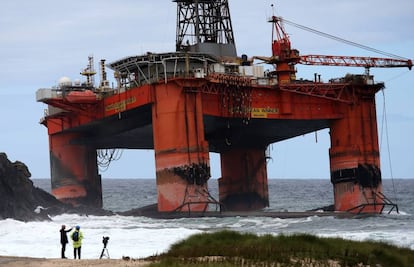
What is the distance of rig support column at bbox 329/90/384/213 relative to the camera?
72688 millimetres

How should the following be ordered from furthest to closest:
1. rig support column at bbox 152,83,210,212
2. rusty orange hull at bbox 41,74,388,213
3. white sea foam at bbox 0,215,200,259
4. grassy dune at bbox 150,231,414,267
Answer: rusty orange hull at bbox 41,74,388,213 < rig support column at bbox 152,83,210,212 < white sea foam at bbox 0,215,200,259 < grassy dune at bbox 150,231,414,267

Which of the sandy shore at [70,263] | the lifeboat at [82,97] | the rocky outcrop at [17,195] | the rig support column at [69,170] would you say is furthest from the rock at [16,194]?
the sandy shore at [70,263]

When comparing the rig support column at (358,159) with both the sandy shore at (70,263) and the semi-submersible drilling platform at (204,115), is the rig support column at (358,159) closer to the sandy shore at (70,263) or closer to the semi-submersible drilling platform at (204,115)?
the semi-submersible drilling platform at (204,115)

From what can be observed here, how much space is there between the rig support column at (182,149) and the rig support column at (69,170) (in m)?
17.8

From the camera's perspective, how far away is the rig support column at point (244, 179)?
87.6m

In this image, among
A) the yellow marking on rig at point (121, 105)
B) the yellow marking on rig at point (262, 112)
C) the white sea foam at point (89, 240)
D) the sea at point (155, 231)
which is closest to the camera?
the white sea foam at point (89, 240)

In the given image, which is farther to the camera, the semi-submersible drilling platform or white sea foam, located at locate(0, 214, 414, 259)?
the semi-submersible drilling platform

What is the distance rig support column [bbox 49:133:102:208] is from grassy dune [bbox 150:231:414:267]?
49.9 meters

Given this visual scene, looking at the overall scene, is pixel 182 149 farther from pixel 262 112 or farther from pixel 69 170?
pixel 69 170

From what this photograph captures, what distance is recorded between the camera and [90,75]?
276 feet

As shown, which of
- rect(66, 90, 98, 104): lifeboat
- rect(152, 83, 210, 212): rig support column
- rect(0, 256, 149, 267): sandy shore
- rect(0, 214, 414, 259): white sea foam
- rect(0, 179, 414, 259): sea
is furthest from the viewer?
rect(66, 90, 98, 104): lifeboat

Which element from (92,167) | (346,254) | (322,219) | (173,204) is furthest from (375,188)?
(346,254)

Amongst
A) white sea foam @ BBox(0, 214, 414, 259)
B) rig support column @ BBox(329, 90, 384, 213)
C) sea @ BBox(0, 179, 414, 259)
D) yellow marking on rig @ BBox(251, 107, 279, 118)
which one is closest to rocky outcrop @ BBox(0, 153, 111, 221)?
sea @ BBox(0, 179, 414, 259)

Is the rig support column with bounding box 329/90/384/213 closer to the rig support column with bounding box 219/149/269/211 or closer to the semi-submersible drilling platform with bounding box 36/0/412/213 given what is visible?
the semi-submersible drilling platform with bounding box 36/0/412/213
